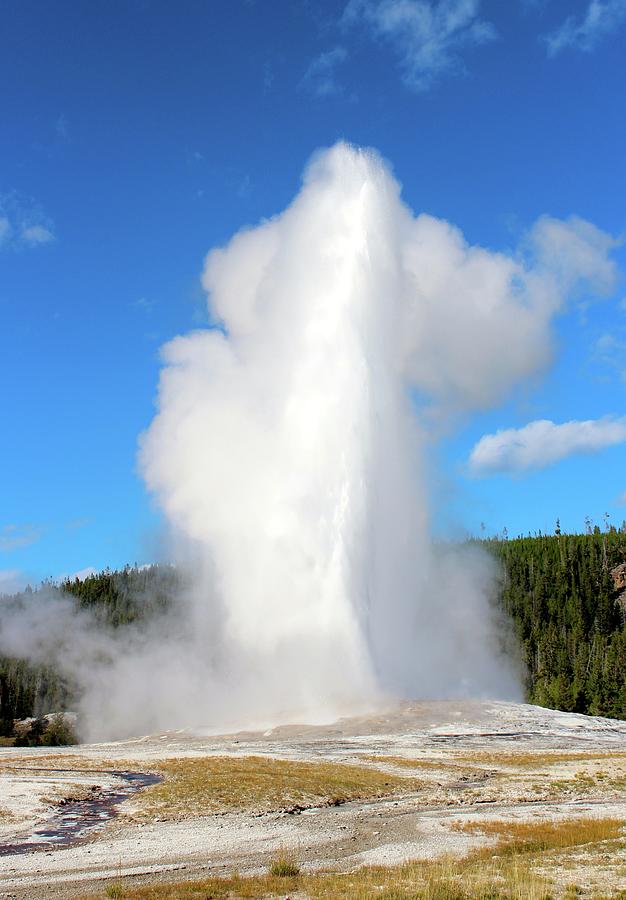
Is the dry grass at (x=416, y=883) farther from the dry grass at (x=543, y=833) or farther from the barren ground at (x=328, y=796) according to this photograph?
the barren ground at (x=328, y=796)

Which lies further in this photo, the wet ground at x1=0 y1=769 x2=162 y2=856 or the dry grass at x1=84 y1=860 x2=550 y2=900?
the wet ground at x1=0 y1=769 x2=162 y2=856

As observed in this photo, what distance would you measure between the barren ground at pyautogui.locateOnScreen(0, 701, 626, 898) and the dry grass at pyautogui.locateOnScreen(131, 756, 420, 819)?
0.08m

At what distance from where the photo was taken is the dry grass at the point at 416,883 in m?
11.9

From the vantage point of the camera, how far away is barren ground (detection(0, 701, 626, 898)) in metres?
15.2

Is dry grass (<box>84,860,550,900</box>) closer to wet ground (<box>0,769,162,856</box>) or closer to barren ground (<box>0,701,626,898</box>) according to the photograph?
barren ground (<box>0,701,626,898</box>)

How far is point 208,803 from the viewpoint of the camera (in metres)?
22.8

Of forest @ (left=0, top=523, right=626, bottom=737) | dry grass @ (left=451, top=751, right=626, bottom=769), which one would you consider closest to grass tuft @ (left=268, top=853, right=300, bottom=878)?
dry grass @ (left=451, top=751, right=626, bottom=769)

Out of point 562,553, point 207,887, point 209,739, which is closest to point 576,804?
point 207,887

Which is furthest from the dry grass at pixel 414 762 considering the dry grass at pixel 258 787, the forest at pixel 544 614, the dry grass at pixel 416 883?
the forest at pixel 544 614

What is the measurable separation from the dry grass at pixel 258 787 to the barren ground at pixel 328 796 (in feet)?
0.27

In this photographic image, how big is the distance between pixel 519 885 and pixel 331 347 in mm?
51901

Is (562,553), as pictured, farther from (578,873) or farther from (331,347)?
(578,873)

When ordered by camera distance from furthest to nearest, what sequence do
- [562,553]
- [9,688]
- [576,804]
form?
[562,553] → [9,688] → [576,804]

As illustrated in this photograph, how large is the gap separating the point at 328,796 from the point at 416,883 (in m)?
12.4
